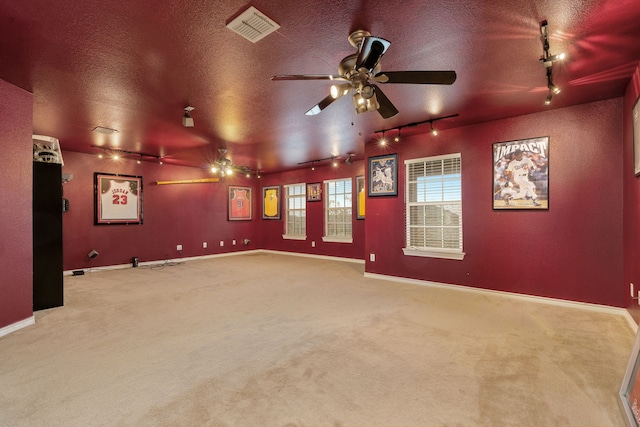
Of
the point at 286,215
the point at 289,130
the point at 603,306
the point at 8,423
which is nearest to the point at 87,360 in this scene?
the point at 8,423

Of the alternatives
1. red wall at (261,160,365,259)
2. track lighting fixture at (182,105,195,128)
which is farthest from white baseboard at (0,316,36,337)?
red wall at (261,160,365,259)

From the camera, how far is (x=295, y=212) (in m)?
9.26

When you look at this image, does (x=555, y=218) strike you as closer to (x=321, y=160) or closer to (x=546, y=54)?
(x=546, y=54)

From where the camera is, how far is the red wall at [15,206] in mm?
3025

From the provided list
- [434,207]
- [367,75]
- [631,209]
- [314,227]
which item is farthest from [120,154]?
[631,209]

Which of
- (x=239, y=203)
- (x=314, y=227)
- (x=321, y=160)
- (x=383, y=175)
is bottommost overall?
(x=314, y=227)

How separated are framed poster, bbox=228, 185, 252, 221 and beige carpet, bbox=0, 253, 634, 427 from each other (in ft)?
16.5

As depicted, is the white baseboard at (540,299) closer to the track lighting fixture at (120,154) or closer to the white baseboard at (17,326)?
the white baseboard at (17,326)

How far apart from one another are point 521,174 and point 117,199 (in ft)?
26.2

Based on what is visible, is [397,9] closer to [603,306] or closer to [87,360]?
[87,360]

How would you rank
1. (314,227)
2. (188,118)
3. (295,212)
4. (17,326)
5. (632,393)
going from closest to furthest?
(632,393)
(17,326)
(188,118)
(314,227)
(295,212)

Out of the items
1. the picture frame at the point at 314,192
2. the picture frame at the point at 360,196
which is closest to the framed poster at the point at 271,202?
the picture frame at the point at 314,192

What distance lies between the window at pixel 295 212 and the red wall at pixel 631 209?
22.2 ft

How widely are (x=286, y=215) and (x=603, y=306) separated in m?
7.37
